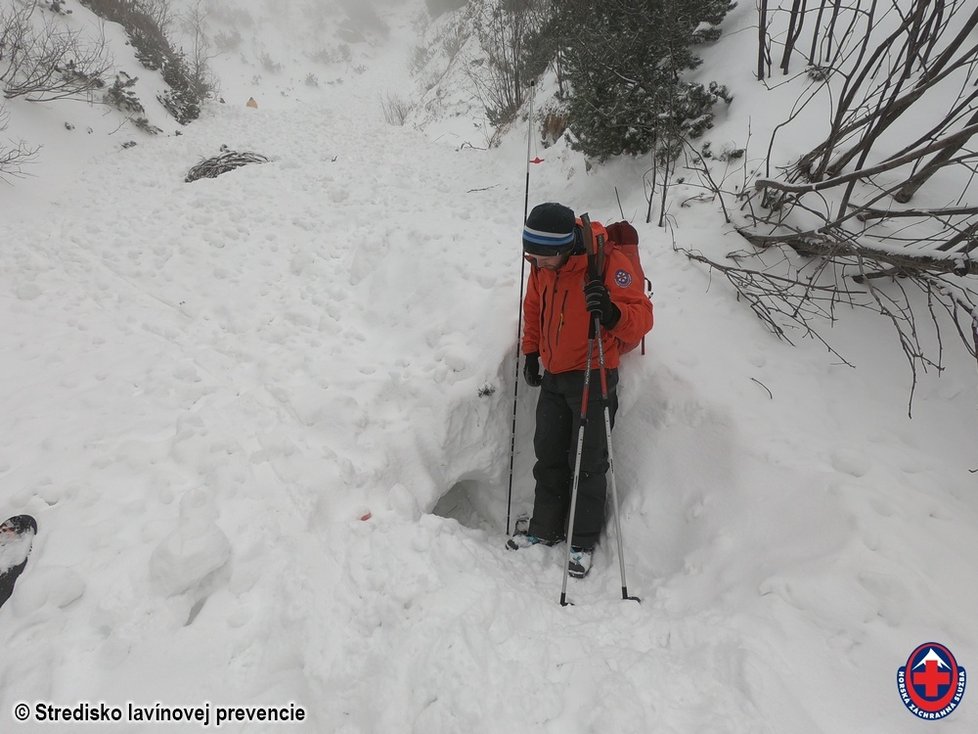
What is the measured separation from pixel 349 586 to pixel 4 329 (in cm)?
377

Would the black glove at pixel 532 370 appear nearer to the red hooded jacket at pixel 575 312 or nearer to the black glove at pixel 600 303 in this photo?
the red hooded jacket at pixel 575 312

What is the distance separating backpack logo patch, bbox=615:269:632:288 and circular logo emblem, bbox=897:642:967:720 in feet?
7.54

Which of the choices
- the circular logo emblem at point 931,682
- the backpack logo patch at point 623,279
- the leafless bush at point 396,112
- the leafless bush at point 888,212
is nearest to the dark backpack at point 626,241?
the backpack logo patch at point 623,279

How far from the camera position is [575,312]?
328cm

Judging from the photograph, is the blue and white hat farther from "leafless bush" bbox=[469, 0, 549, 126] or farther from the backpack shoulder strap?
"leafless bush" bbox=[469, 0, 549, 126]

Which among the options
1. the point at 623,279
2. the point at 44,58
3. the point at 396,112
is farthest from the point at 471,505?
the point at 396,112

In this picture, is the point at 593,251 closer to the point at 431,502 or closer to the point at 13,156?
the point at 431,502

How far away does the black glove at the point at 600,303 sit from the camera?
2.94 m

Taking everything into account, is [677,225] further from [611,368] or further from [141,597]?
[141,597]

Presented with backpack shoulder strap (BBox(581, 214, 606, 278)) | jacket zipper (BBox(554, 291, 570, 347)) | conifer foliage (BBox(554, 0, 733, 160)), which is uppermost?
conifer foliage (BBox(554, 0, 733, 160))

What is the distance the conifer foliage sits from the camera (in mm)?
5598

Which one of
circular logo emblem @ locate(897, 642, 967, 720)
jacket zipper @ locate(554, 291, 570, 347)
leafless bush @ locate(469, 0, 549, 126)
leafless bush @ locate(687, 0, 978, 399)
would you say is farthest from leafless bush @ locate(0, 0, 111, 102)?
circular logo emblem @ locate(897, 642, 967, 720)

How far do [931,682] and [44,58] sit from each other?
14.2 meters

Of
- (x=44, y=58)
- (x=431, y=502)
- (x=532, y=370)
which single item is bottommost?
(x=431, y=502)
